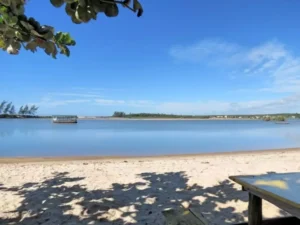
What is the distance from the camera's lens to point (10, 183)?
231 inches

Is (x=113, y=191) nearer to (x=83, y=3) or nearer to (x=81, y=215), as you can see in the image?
(x=81, y=215)

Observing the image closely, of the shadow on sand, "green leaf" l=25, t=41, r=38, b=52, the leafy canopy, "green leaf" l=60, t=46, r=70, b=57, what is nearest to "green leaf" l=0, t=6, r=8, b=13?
the leafy canopy

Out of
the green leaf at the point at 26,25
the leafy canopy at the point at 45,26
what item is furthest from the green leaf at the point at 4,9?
the green leaf at the point at 26,25

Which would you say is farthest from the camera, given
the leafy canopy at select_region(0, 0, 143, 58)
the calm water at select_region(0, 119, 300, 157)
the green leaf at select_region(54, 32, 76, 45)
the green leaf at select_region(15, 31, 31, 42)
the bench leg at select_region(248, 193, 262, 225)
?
the calm water at select_region(0, 119, 300, 157)

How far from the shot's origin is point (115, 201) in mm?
4539

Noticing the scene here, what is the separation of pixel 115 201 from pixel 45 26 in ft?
11.8

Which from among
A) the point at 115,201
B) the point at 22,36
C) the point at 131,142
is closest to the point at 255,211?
the point at 22,36

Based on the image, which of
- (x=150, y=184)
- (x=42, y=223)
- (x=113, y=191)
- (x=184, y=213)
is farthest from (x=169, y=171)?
(x=184, y=213)

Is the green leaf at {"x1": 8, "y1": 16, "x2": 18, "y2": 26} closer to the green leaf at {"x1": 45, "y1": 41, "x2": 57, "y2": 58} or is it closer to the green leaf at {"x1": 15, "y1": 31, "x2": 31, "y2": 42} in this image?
the green leaf at {"x1": 15, "y1": 31, "x2": 31, "y2": 42}

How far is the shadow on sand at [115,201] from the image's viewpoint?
387cm

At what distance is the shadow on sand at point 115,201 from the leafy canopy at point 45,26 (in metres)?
2.77

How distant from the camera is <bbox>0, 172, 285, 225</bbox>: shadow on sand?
3867 millimetres

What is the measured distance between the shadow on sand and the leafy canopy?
109 inches

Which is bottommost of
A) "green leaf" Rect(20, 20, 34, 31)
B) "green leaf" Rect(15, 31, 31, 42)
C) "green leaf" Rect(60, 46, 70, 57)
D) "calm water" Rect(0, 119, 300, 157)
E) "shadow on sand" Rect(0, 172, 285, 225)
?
"calm water" Rect(0, 119, 300, 157)
